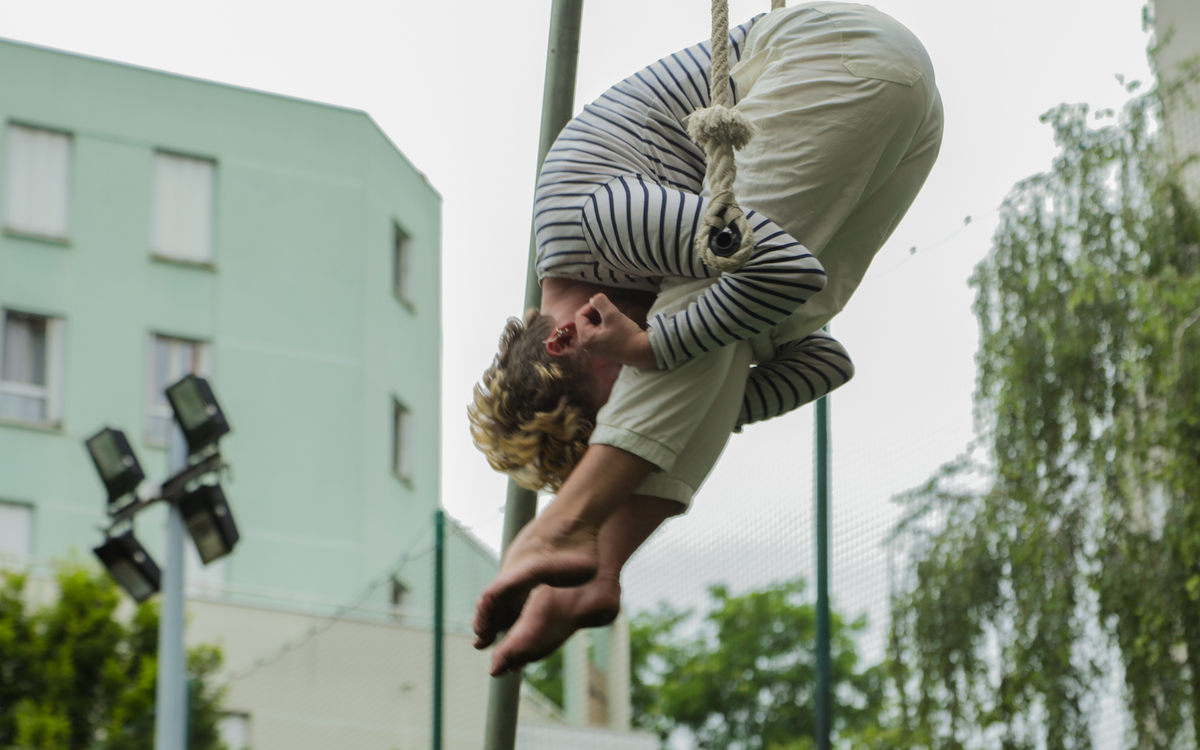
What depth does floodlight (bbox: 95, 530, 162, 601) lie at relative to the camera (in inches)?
215

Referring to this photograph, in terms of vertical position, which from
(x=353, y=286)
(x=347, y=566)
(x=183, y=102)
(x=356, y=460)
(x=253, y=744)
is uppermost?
(x=183, y=102)

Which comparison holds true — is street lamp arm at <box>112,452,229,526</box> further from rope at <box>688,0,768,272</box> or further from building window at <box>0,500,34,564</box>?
building window at <box>0,500,34,564</box>

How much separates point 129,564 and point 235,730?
383cm

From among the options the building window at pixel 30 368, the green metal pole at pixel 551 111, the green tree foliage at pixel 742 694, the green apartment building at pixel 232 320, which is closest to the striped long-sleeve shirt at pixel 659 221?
the green metal pole at pixel 551 111

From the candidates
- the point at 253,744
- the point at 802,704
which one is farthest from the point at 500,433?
the point at 802,704

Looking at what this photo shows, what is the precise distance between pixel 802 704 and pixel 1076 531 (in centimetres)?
1797

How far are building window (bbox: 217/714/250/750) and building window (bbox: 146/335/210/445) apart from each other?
4549mm

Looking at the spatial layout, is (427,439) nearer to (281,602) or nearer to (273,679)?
(281,602)

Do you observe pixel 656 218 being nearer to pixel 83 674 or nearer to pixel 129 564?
pixel 129 564

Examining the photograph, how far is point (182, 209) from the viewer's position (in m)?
13.8

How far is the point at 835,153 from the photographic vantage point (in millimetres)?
1424

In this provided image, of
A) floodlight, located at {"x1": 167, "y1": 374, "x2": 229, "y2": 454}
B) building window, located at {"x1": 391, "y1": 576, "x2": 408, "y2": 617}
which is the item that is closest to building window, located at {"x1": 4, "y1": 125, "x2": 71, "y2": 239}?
building window, located at {"x1": 391, "y1": 576, "x2": 408, "y2": 617}

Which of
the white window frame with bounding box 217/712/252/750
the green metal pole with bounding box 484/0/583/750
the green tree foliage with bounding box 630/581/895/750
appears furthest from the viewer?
the green tree foliage with bounding box 630/581/895/750

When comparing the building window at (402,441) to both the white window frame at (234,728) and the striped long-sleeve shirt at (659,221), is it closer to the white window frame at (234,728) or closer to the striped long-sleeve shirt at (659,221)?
the white window frame at (234,728)
